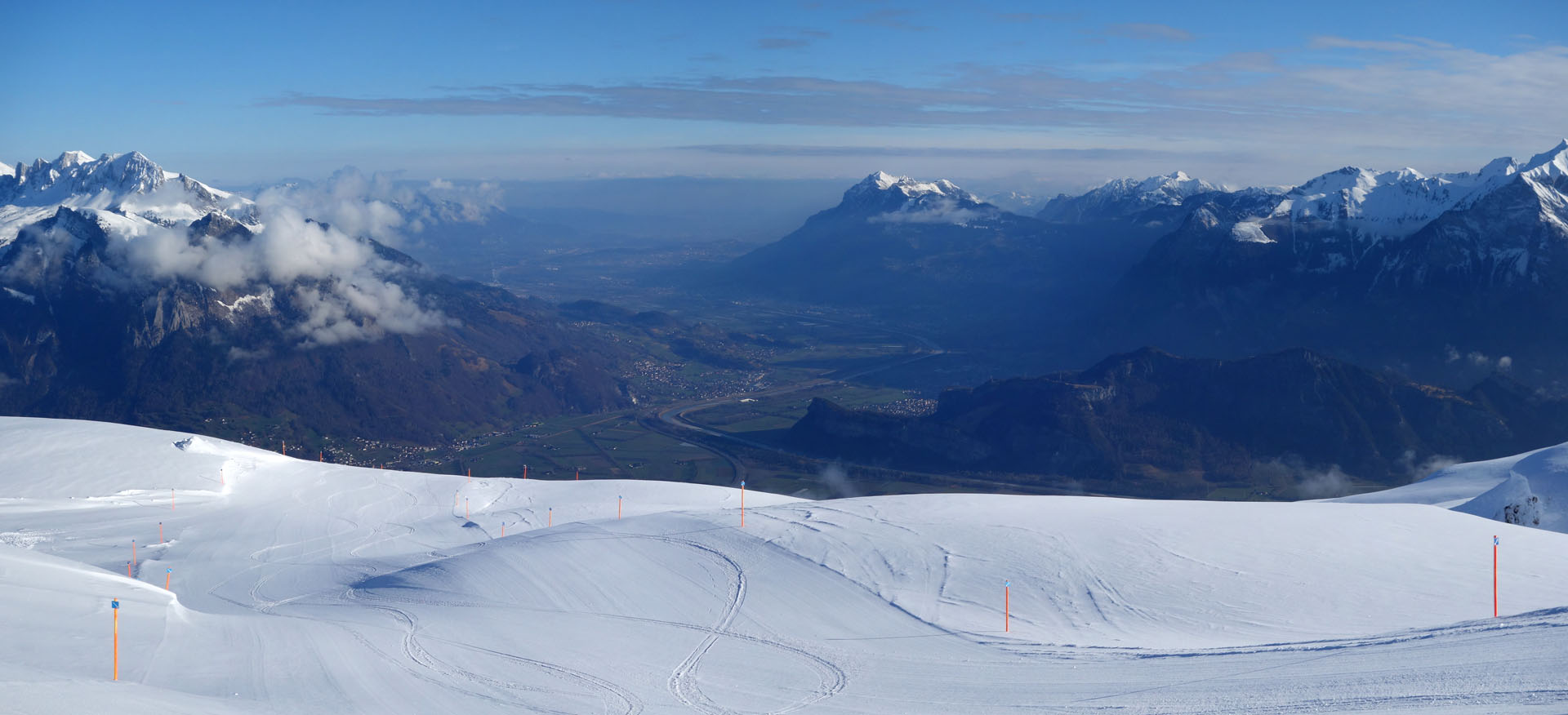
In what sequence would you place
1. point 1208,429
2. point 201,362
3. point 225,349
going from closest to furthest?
point 1208,429 → point 201,362 → point 225,349

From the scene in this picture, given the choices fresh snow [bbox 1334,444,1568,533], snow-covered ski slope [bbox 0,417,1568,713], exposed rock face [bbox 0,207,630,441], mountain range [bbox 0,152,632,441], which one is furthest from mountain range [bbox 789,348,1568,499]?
snow-covered ski slope [bbox 0,417,1568,713]

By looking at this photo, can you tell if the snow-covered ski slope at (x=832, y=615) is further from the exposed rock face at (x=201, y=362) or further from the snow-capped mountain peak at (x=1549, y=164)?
the snow-capped mountain peak at (x=1549, y=164)

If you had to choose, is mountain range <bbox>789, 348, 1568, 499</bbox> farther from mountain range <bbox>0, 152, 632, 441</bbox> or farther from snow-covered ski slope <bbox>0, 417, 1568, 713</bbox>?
snow-covered ski slope <bbox>0, 417, 1568, 713</bbox>

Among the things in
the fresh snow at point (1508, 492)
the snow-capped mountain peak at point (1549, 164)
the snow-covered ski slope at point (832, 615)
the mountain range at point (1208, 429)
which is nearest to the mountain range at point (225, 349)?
the mountain range at point (1208, 429)

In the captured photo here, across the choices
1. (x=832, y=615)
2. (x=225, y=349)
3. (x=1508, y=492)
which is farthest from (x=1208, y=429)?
(x=225, y=349)

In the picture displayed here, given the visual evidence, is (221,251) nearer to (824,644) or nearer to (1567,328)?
(824,644)

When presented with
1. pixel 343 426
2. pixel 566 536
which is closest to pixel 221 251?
pixel 343 426

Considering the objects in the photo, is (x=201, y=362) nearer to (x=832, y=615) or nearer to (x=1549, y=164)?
(x=832, y=615)

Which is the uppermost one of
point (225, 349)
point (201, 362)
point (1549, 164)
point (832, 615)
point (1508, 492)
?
point (1549, 164)
